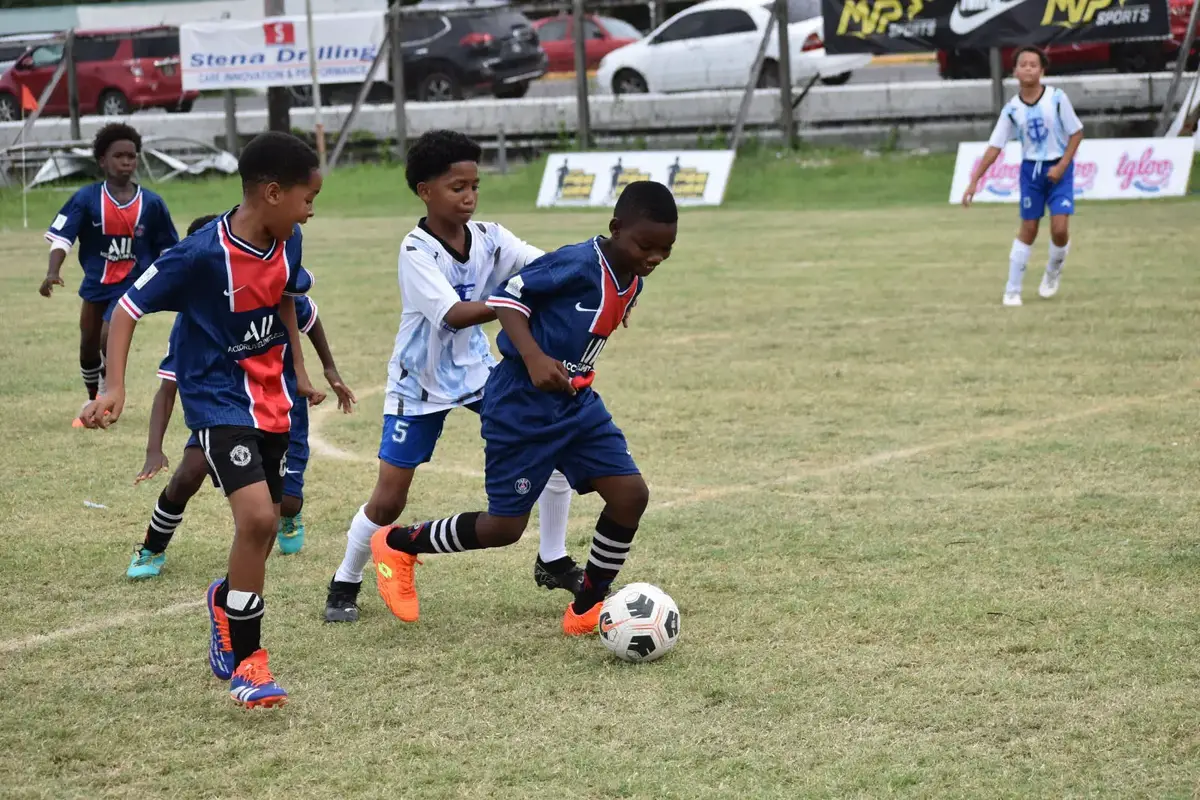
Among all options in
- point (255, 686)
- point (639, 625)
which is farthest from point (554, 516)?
point (255, 686)

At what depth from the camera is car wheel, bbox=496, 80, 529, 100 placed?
2801 centimetres

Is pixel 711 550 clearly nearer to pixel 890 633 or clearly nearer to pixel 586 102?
pixel 890 633

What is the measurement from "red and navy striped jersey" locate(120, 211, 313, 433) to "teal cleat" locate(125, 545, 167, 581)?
137cm

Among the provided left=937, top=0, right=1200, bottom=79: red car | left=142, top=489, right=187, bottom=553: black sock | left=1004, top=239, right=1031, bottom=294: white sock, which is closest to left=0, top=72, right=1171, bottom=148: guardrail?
left=937, top=0, right=1200, bottom=79: red car

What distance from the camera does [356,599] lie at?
5.28 m

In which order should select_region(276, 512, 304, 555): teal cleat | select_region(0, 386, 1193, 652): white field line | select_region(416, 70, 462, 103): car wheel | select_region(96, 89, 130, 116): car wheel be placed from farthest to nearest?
select_region(96, 89, 130, 116): car wheel < select_region(416, 70, 462, 103): car wheel < select_region(276, 512, 304, 555): teal cleat < select_region(0, 386, 1193, 652): white field line

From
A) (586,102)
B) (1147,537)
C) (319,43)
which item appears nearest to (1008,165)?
(586,102)

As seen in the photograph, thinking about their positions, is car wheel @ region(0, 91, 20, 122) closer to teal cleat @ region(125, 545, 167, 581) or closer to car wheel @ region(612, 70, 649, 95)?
car wheel @ region(612, 70, 649, 95)

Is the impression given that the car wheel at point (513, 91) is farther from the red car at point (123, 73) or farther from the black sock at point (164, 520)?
the black sock at point (164, 520)

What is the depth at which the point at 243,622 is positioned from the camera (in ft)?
14.1

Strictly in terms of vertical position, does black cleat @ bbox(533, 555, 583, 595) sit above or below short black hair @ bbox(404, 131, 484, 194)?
below

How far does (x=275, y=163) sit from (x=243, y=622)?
4.37 feet

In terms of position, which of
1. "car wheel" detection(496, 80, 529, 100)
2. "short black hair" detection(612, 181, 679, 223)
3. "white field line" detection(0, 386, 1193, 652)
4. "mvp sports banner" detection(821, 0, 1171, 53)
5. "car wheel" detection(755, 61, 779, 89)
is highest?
"short black hair" detection(612, 181, 679, 223)

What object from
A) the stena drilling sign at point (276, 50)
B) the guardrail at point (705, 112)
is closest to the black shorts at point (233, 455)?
the guardrail at point (705, 112)
